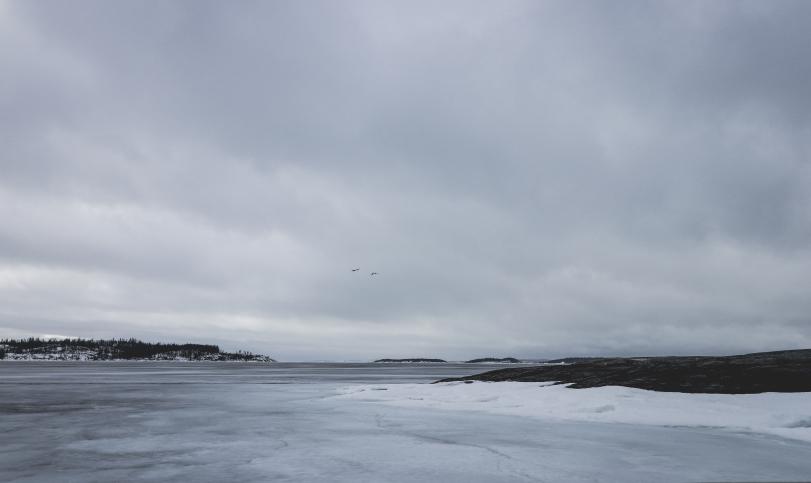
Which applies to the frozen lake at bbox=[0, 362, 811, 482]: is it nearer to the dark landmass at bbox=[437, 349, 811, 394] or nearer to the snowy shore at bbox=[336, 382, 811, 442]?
the snowy shore at bbox=[336, 382, 811, 442]

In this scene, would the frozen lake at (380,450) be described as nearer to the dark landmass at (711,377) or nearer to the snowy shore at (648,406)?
the snowy shore at (648,406)

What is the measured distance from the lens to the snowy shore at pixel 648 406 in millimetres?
15711

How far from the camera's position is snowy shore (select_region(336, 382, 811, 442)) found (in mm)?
15711

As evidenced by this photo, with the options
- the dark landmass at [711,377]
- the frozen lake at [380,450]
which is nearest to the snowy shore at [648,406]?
the frozen lake at [380,450]

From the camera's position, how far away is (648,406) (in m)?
19.0

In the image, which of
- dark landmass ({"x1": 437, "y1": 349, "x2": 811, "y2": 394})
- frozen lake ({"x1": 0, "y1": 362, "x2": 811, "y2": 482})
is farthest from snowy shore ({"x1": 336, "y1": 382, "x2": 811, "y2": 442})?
dark landmass ({"x1": 437, "y1": 349, "x2": 811, "y2": 394})

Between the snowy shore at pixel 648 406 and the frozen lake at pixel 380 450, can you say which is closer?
the frozen lake at pixel 380 450

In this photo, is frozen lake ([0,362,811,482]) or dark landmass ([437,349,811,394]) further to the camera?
dark landmass ([437,349,811,394])

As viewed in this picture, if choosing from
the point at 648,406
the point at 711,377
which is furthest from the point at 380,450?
the point at 711,377

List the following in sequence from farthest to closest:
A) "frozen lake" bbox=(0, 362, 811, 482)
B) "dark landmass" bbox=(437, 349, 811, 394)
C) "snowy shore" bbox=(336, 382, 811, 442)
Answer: "dark landmass" bbox=(437, 349, 811, 394) < "snowy shore" bbox=(336, 382, 811, 442) < "frozen lake" bbox=(0, 362, 811, 482)

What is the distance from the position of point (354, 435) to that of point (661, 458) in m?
7.54

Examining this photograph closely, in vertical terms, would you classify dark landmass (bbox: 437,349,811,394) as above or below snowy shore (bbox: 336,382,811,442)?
above

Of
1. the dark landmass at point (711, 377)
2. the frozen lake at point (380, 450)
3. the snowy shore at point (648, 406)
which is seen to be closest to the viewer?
the frozen lake at point (380, 450)

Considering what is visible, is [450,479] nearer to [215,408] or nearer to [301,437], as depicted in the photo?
[301,437]
